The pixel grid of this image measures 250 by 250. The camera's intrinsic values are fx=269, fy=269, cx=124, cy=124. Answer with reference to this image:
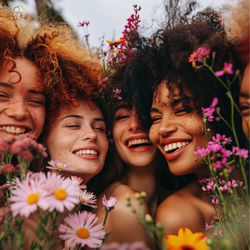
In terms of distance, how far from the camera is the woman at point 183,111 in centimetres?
102

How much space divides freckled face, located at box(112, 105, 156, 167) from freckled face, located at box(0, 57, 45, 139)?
1.30ft

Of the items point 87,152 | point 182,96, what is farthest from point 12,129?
point 182,96

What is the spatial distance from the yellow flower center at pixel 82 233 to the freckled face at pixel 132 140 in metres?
0.60

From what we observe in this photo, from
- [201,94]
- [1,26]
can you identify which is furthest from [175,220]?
[1,26]

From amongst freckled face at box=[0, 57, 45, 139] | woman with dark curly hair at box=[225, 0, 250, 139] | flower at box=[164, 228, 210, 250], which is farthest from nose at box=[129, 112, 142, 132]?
flower at box=[164, 228, 210, 250]

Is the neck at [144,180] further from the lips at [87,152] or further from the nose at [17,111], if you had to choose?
the nose at [17,111]

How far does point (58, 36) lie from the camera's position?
1.47 metres

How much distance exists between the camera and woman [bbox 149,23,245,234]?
102 cm

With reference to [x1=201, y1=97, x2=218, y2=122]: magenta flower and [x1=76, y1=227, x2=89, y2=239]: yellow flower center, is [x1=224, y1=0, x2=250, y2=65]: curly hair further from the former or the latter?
[x1=76, y1=227, x2=89, y2=239]: yellow flower center

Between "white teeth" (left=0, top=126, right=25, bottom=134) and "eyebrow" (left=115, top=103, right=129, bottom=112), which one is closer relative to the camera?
"white teeth" (left=0, top=126, right=25, bottom=134)

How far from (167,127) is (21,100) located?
2.21ft

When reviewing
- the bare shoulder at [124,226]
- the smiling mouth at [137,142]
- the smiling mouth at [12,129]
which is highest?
the smiling mouth at [12,129]

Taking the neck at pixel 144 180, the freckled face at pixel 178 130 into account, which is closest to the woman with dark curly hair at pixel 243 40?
the freckled face at pixel 178 130

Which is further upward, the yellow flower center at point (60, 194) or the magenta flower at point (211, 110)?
the magenta flower at point (211, 110)
